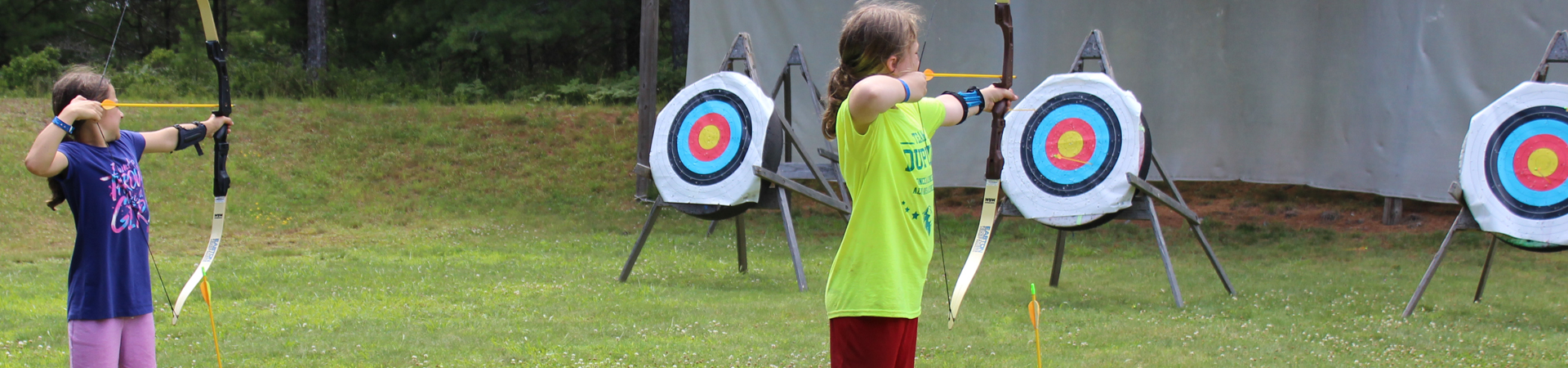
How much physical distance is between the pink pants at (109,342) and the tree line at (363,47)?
10.5 m

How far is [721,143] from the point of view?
556 centimetres

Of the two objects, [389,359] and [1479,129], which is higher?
[1479,129]

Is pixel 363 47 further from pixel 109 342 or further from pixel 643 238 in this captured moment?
pixel 109 342

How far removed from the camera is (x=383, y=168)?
10.2 meters

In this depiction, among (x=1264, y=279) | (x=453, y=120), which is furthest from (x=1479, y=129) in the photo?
(x=453, y=120)

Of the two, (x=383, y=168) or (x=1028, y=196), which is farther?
(x=383, y=168)

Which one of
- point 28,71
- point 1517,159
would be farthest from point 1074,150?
point 28,71

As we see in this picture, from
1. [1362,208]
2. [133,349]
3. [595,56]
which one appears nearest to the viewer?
[133,349]

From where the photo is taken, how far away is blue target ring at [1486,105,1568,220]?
4.55 metres

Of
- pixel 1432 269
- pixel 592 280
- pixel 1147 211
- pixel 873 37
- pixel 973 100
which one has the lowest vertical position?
pixel 592 280

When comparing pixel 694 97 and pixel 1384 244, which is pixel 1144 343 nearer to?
pixel 694 97

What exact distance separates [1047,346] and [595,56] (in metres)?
13.5

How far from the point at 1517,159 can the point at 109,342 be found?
17.5 feet

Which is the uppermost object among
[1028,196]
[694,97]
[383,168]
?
[694,97]
